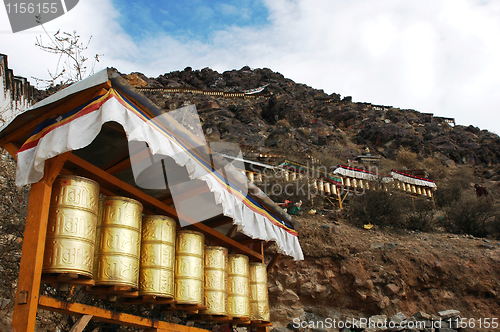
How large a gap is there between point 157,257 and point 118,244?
665mm

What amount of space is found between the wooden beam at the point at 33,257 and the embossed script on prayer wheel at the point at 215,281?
9.27ft

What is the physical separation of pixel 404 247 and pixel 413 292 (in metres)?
1.63

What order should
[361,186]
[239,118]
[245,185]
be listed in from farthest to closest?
[239,118] → [361,186] → [245,185]

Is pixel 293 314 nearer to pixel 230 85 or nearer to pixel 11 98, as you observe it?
pixel 11 98

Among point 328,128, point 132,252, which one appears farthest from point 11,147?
point 328,128

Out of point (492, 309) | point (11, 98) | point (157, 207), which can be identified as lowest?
point (492, 309)

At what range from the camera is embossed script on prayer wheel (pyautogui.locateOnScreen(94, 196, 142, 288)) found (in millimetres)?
4105

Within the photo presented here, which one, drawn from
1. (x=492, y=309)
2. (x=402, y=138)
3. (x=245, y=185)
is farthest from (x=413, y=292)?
(x=402, y=138)

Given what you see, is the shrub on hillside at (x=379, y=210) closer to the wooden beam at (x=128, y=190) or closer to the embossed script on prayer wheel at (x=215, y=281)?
the wooden beam at (x=128, y=190)

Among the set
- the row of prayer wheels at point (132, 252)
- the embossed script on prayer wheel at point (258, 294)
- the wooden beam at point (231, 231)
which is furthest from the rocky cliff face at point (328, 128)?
the row of prayer wheels at point (132, 252)

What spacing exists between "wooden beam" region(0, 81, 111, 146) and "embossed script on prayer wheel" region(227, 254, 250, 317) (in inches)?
145

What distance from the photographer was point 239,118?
140 feet

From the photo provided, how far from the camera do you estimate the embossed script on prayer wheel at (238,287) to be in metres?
6.38

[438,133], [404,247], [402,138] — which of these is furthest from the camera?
[438,133]
